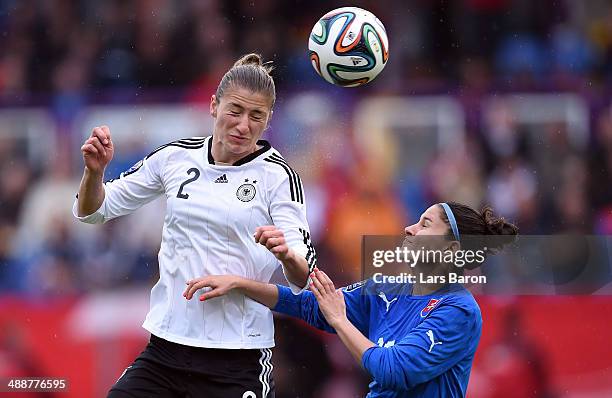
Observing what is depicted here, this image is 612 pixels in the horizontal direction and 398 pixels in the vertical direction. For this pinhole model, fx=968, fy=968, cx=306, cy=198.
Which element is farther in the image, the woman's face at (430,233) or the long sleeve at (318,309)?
the long sleeve at (318,309)

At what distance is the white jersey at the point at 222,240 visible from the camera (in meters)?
3.71

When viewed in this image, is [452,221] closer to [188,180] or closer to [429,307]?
[429,307]

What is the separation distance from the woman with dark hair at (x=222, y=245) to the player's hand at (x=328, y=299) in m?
0.07

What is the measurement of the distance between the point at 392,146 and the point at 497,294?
247 centimetres

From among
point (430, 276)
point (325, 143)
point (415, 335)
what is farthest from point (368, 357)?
point (325, 143)

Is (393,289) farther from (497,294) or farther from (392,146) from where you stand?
(392,146)

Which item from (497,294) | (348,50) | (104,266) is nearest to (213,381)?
(348,50)

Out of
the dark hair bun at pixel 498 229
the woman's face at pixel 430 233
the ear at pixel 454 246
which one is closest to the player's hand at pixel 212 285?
the woman's face at pixel 430 233

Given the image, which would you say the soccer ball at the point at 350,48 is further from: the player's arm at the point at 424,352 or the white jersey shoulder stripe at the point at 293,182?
the player's arm at the point at 424,352

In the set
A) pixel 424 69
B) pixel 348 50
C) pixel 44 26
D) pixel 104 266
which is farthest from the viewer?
pixel 44 26

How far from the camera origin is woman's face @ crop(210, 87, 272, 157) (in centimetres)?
377

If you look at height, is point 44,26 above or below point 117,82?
above

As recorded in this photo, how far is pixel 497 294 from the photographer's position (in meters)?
5.58

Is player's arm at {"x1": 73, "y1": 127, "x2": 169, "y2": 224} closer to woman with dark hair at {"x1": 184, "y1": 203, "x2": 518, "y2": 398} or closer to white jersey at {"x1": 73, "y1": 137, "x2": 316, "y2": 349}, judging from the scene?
white jersey at {"x1": 73, "y1": 137, "x2": 316, "y2": 349}
